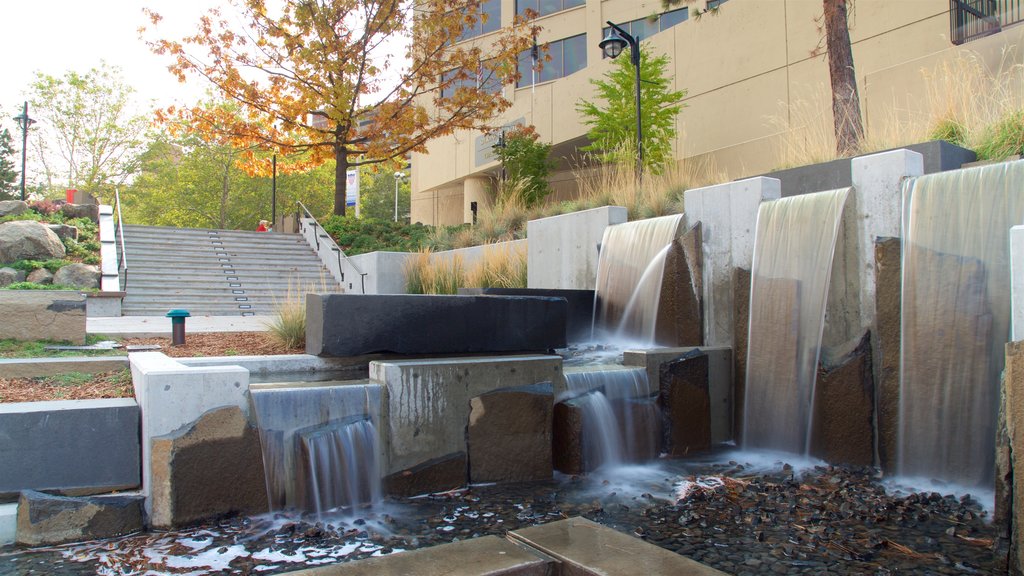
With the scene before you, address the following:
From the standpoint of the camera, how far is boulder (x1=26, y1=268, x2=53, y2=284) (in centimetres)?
1475

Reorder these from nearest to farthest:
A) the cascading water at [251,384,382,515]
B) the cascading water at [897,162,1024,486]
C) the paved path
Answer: the cascading water at [251,384,382,515] → the cascading water at [897,162,1024,486] → the paved path

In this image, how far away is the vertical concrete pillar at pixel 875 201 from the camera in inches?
236

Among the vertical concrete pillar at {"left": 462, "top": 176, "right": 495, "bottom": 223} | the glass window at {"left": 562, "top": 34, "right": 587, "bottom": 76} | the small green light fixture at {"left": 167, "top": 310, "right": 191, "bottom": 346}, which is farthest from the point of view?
the vertical concrete pillar at {"left": 462, "top": 176, "right": 495, "bottom": 223}

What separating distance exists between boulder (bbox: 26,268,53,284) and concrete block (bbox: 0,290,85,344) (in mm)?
9063

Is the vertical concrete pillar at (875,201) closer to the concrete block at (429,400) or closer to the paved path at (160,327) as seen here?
the concrete block at (429,400)

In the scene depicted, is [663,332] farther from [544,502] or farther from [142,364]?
[142,364]

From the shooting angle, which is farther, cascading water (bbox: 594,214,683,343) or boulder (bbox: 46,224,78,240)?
boulder (bbox: 46,224,78,240)

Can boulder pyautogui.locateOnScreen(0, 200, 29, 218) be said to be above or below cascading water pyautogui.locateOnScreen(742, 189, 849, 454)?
above

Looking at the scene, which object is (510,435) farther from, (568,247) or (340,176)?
(340,176)

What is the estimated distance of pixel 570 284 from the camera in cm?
1010

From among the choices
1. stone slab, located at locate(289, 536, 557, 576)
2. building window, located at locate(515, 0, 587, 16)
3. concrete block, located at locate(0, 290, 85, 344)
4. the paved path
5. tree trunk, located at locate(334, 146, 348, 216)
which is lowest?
stone slab, located at locate(289, 536, 557, 576)

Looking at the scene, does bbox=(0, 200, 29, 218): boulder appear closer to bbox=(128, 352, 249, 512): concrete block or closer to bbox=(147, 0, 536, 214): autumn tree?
bbox=(147, 0, 536, 214): autumn tree

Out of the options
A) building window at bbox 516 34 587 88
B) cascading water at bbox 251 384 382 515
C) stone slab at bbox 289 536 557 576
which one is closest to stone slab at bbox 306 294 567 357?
cascading water at bbox 251 384 382 515

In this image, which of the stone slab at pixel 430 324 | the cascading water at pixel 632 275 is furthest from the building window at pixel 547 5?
the stone slab at pixel 430 324
